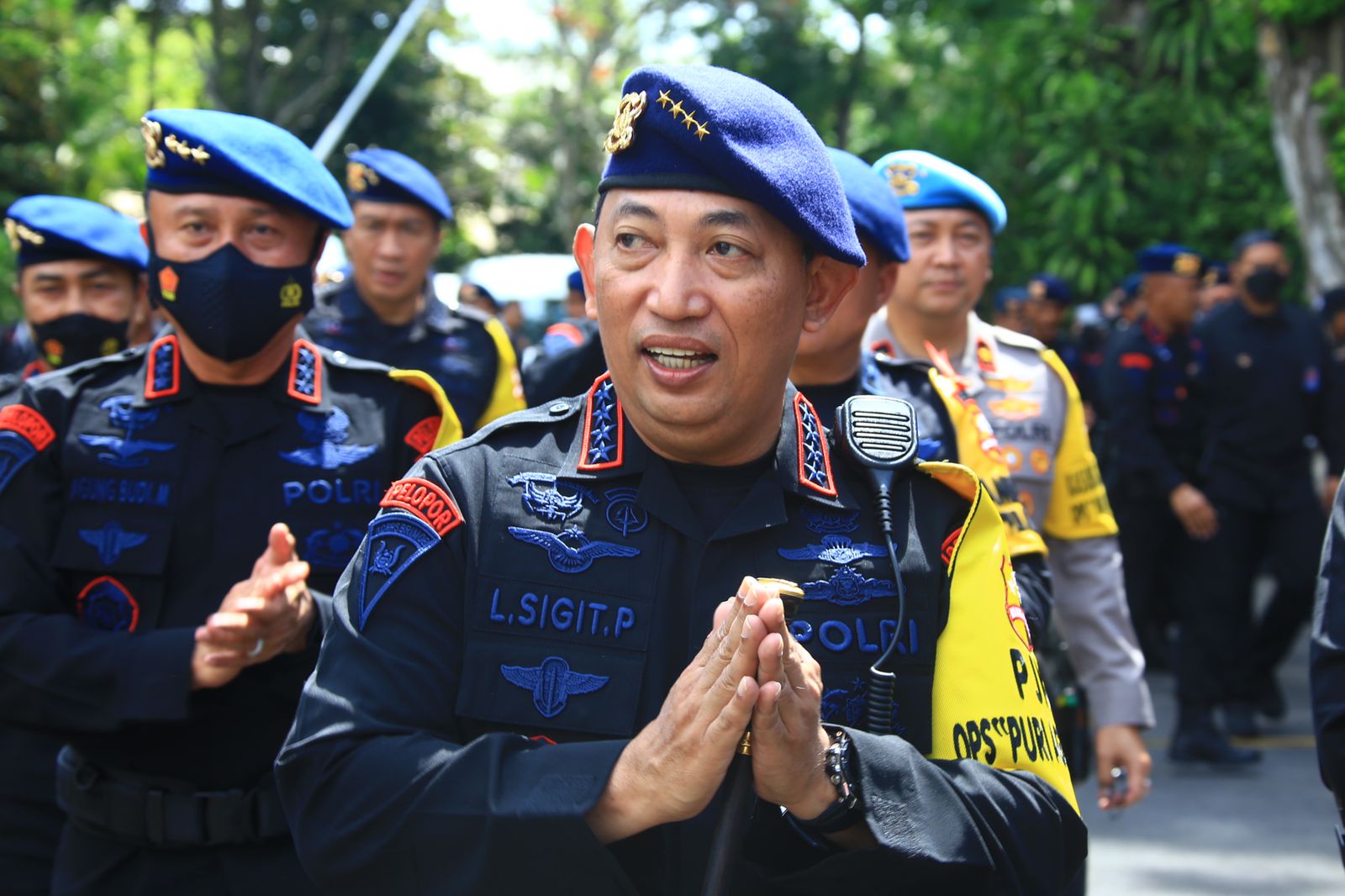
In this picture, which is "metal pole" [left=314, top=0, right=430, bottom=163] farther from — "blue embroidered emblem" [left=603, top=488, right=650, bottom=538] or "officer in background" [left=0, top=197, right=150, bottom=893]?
"blue embroidered emblem" [left=603, top=488, right=650, bottom=538]

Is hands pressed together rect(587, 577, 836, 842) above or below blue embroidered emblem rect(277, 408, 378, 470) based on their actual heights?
below

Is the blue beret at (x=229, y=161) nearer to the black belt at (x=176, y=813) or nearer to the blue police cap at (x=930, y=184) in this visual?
the black belt at (x=176, y=813)

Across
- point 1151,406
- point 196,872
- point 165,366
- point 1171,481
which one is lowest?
point 196,872

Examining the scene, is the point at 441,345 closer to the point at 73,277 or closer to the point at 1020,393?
the point at 73,277

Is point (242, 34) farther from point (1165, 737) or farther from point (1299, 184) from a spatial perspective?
point (1165, 737)

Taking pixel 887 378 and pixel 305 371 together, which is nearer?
pixel 305 371

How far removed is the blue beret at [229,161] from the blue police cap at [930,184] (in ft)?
5.68

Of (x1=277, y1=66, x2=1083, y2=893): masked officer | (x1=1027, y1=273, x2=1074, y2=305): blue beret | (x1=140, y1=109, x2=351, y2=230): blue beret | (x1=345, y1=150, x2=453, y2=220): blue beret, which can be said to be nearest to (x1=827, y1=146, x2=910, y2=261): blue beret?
(x1=140, y1=109, x2=351, y2=230): blue beret

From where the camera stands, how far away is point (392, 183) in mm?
6863

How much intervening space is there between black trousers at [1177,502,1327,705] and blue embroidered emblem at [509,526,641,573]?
20.6 ft

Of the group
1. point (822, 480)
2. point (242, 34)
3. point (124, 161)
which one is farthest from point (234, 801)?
point (124, 161)

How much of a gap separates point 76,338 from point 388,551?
317 cm

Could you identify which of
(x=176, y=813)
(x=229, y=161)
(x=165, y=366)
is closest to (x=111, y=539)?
(x=165, y=366)

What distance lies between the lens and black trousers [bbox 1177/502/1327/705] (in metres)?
7.96
